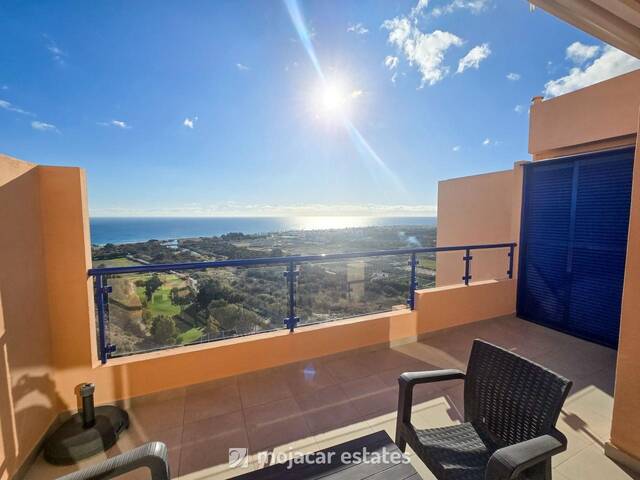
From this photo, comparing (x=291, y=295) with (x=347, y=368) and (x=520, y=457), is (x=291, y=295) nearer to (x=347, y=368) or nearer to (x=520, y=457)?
(x=347, y=368)

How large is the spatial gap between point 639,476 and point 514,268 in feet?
9.43

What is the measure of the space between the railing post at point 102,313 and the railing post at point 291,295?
145 cm

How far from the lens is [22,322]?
1.54 meters

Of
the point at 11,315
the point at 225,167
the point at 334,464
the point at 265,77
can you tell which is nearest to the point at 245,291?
the point at 11,315

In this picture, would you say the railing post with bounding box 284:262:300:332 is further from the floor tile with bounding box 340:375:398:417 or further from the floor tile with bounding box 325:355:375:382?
the floor tile with bounding box 340:375:398:417

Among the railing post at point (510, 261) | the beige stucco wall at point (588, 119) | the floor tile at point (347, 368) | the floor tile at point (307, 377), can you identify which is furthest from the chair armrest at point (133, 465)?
the beige stucco wall at point (588, 119)

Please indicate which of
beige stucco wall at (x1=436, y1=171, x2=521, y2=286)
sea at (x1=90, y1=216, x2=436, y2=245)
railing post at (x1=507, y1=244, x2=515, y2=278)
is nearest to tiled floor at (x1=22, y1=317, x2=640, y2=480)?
railing post at (x1=507, y1=244, x2=515, y2=278)

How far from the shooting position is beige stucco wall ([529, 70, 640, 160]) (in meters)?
3.44

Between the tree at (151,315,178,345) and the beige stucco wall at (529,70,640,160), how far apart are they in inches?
214

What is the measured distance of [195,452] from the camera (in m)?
1.64

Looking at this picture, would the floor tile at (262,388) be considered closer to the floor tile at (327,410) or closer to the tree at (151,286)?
the floor tile at (327,410)

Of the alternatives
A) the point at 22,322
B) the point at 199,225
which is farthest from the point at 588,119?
the point at 199,225

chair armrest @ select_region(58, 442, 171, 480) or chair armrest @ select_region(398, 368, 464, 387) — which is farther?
chair armrest @ select_region(398, 368, 464, 387)

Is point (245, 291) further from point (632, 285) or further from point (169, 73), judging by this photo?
point (169, 73)
